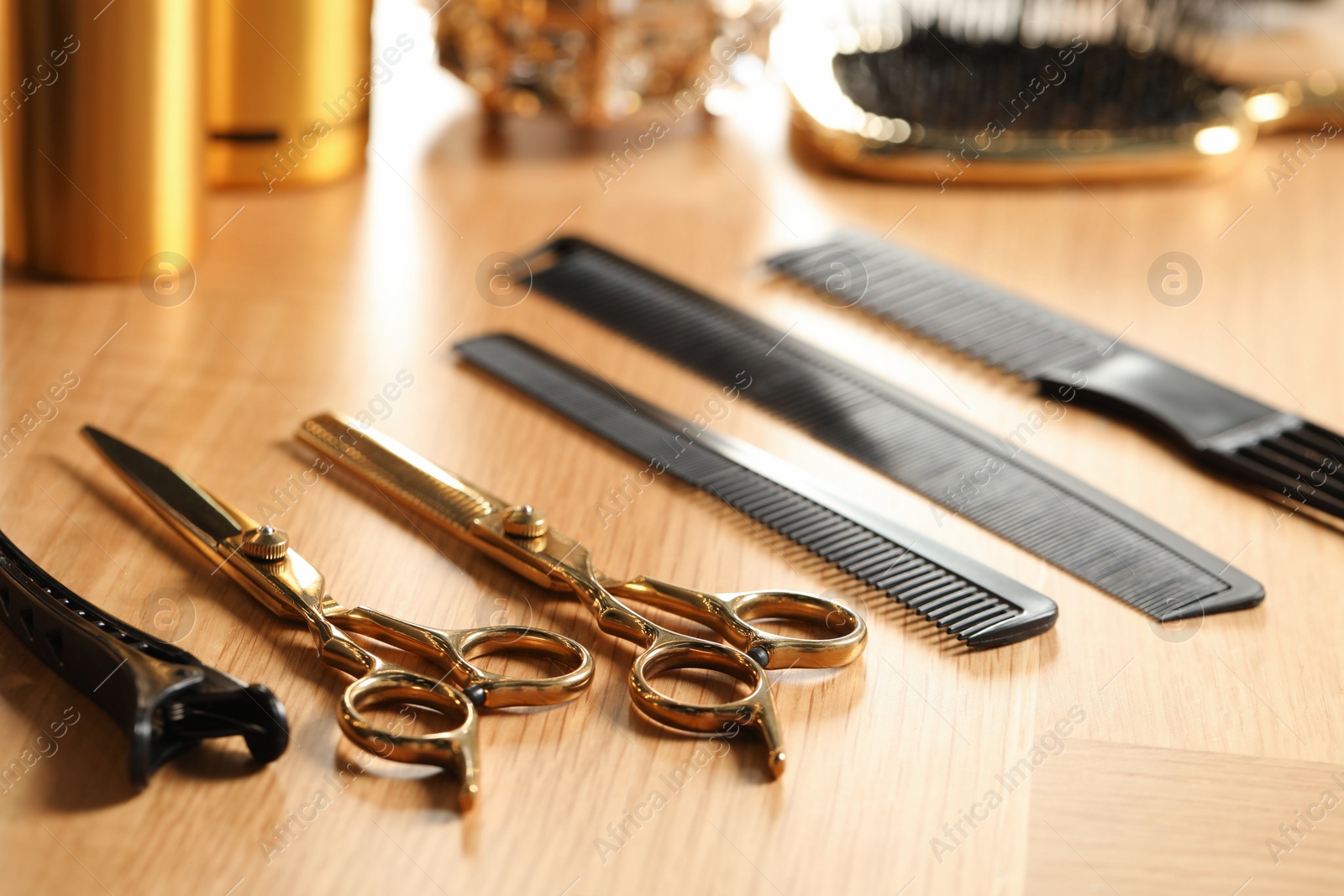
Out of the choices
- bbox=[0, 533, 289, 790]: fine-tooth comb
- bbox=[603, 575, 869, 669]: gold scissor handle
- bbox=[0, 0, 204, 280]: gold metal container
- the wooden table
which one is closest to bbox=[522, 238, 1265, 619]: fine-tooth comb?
the wooden table

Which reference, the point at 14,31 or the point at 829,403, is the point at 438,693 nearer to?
the point at 829,403

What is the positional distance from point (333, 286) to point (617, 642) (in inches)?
18.6

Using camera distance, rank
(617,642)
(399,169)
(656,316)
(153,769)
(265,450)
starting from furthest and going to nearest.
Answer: (399,169) → (656,316) → (265,450) → (617,642) → (153,769)

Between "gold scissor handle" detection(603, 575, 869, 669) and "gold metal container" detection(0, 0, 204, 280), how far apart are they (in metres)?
0.50

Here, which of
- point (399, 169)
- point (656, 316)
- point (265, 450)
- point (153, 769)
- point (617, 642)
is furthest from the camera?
point (399, 169)

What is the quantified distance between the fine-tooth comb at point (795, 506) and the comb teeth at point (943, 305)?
0.56 feet

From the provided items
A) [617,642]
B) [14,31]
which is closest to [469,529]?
[617,642]

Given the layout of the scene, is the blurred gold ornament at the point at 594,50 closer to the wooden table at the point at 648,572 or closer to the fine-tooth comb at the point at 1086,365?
the wooden table at the point at 648,572

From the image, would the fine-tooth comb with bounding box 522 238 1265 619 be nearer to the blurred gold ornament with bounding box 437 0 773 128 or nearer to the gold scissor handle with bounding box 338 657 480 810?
the blurred gold ornament with bounding box 437 0 773 128

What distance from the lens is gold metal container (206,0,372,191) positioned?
3.49 feet

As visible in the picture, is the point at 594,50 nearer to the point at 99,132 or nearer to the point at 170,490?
the point at 99,132

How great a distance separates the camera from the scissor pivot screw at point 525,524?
700mm

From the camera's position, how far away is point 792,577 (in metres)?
0.73

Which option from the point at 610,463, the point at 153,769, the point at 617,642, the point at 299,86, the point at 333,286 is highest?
the point at 299,86
